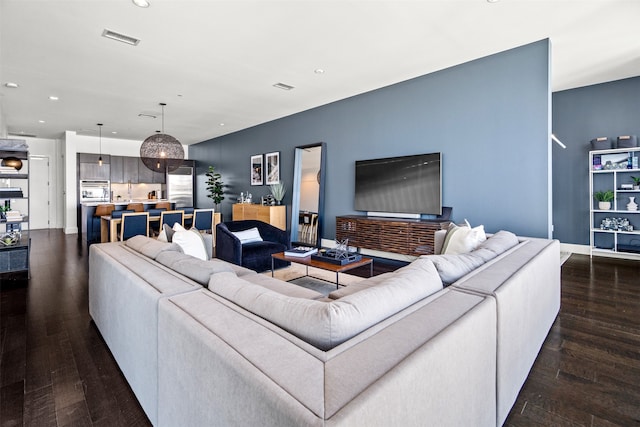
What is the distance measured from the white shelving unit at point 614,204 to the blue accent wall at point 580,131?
0.15 metres

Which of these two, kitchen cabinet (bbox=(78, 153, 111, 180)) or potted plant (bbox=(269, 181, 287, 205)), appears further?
kitchen cabinet (bbox=(78, 153, 111, 180))

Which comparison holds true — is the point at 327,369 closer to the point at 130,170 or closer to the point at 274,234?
the point at 274,234

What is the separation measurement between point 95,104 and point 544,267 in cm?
713

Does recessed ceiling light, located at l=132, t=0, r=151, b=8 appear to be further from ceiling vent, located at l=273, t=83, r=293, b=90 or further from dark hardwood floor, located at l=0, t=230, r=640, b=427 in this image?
dark hardwood floor, located at l=0, t=230, r=640, b=427

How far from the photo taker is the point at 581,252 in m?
5.59

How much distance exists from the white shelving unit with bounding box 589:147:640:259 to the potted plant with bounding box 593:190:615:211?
2.5 inches

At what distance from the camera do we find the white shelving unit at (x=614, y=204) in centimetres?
508

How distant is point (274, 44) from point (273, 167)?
156 inches

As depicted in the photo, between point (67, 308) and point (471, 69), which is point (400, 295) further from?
point (471, 69)

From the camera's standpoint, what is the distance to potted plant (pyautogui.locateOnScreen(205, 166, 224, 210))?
9.27 meters

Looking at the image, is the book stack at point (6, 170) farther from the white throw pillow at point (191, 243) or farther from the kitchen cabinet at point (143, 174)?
the kitchen cabinet at point (143, 174)

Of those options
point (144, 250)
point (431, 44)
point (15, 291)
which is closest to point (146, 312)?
point (144, 250)

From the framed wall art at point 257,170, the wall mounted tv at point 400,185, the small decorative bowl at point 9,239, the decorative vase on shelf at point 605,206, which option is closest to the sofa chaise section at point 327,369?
the wall mounted tv at point 400,185

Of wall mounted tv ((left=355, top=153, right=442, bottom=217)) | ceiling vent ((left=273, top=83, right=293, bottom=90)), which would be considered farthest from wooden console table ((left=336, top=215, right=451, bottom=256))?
ceiling vent ((left=273, top=83, right=293, bottom=90))
